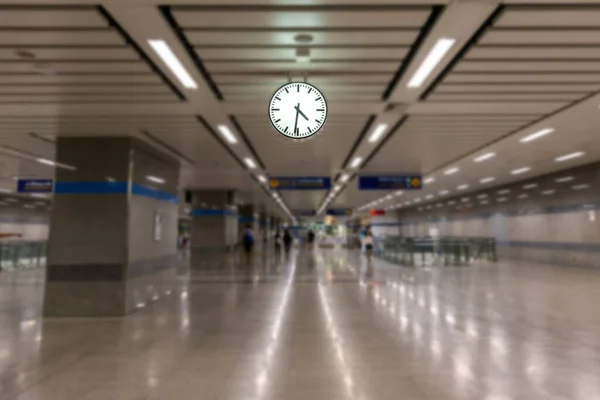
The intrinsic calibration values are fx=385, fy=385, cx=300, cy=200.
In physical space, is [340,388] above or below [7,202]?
below

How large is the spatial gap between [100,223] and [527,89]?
822 cm

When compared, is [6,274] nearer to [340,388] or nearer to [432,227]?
[340,388]

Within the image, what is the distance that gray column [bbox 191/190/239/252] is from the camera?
19.6 meters

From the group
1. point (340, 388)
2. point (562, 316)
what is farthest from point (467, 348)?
point (562, 316)

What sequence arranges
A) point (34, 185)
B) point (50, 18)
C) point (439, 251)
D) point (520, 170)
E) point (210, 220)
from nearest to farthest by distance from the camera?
point (50, 18), point (520, 170), point (34, 185), point (439, 251), point (210, 220)

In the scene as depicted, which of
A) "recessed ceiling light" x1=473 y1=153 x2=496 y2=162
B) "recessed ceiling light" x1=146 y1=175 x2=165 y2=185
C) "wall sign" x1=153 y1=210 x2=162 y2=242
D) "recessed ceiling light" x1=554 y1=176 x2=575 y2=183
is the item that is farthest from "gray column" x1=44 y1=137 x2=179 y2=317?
"recessed ceiling light" x1=554 y1=176 x2=575 y2=183

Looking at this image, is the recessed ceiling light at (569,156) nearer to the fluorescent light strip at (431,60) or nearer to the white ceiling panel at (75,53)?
the fluorescent light strip at (431,60)

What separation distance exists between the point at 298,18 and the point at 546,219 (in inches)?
681

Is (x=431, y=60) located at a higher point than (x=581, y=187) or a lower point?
higher

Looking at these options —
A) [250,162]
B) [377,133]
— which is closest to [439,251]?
[250,162]

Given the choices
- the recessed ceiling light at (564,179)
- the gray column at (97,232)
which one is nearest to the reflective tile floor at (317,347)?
the gray column at (97,232)

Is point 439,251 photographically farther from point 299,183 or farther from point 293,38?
point 293,38

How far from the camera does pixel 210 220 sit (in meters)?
19.6

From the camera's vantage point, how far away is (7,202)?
2292cm
